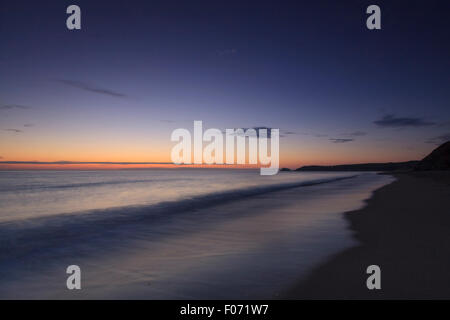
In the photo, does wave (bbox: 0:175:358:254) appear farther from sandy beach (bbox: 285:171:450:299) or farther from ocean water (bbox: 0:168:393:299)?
sandy beach (bbox: 285:171:450:299)

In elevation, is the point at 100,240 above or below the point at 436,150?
below

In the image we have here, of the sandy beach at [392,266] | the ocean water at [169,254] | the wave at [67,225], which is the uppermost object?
the sandy beach at [392,266]

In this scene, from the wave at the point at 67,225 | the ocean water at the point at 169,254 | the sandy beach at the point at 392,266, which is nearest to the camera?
the sandy beach at the point at 392,266

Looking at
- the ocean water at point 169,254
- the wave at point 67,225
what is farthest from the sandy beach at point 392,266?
the wave at point 67,225

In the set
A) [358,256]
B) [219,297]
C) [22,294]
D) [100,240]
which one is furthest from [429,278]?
[100,240]

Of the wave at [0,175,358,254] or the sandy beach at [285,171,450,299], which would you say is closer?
the sandy beach at [285,171,450,299]

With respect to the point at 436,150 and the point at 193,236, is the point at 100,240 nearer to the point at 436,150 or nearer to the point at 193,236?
the point at 193,236

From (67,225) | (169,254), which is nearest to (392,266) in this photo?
(169,254)

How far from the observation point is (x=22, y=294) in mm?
5301

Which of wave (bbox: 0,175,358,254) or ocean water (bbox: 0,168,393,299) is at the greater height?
ocean water (bbox: 0,168,393,299)

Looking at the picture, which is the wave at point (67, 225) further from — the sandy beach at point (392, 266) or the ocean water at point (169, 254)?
the sandy beach at point (392, 266)

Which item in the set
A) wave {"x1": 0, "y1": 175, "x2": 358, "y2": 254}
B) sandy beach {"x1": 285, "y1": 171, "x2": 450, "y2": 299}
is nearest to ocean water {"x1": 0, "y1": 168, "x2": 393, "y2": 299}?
wave {"x1": 0, "y1": 175, "x2": 358, "y2": 254}
